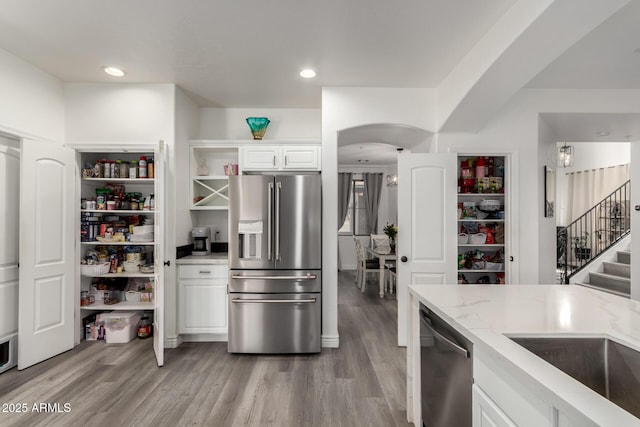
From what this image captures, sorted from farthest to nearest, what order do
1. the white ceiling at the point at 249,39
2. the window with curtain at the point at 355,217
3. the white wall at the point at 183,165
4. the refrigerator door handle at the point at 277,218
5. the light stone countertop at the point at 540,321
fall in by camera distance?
the window with curtain at the point at 355,217 < the white wall at the point at 183,165 < the refrigerator door handle at the point at 277,218 < the white ceiling at the point at 249,39 < the light stone countertop at the point at 540,321

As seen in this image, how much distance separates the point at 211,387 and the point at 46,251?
2.01 meters

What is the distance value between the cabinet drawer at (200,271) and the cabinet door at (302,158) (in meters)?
1.33

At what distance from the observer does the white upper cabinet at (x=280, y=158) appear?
12.3ft

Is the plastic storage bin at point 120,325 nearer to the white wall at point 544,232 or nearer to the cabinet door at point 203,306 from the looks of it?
the cabinet door at point 203,306

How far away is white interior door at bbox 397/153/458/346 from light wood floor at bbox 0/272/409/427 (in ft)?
2.75

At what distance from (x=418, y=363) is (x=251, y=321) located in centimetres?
177

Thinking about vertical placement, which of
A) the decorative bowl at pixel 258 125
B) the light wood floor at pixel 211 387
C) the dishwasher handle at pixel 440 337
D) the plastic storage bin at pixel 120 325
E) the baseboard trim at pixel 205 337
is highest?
the decorative bowl at pixel 258 125

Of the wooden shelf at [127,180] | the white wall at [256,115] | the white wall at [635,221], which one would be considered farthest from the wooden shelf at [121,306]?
the white wall at [635,221]

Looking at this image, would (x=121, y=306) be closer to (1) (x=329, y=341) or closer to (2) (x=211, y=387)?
(2) (x=211, y=387)

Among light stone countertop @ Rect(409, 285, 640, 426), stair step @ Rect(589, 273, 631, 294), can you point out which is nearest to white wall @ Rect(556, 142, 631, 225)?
stair step @ Rect(589, 273, 631, 294)

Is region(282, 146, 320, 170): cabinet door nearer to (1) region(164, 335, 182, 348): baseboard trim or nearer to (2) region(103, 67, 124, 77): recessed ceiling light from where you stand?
(2) region(103, 67, 124, 77): recessed ceiling light

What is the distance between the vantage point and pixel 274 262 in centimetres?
328

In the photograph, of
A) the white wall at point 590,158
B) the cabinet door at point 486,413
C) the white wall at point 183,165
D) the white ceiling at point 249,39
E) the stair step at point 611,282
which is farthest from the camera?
the white wall at point 590,158

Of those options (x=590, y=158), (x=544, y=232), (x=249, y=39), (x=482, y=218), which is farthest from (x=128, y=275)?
(x=590, y=158)
